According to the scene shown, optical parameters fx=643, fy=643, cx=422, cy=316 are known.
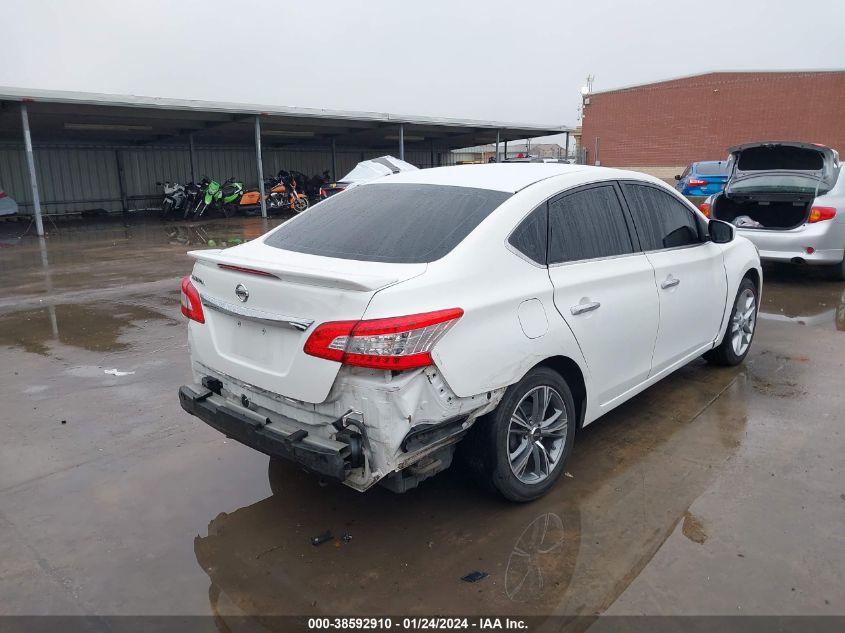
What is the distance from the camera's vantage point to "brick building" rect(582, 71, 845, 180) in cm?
3206

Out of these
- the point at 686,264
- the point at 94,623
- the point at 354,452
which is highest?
the point at 686,264

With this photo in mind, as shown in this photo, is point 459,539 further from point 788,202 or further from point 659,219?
point 788,202

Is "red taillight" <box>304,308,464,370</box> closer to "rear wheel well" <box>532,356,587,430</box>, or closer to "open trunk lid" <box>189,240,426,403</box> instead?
"open trunk lid" <box>189,240,426,403</box>

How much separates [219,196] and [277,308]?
61.1 feet

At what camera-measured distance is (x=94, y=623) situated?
2.44m

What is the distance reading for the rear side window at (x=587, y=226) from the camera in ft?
11.0

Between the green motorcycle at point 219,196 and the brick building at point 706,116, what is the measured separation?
25103mm

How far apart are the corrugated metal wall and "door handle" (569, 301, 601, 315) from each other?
2264 centimetres

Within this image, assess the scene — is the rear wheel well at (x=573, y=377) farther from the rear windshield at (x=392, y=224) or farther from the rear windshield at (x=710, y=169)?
the rear windshield at (x=710, y=169)

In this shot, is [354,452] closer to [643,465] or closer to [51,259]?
[643,465]

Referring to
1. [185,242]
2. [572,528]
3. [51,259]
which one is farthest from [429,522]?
[185,242]

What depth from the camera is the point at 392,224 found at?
331 cm

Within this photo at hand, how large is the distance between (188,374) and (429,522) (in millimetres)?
2892

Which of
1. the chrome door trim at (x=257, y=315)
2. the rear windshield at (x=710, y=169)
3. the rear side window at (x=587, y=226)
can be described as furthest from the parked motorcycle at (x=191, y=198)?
the rear side window at (x=587, y=226)
